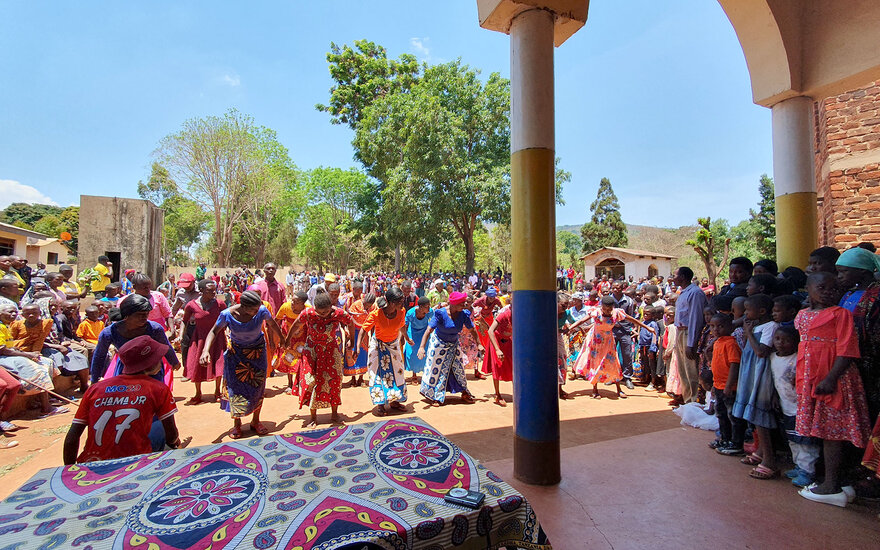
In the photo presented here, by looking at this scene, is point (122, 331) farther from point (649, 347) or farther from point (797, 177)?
point (649, 347)

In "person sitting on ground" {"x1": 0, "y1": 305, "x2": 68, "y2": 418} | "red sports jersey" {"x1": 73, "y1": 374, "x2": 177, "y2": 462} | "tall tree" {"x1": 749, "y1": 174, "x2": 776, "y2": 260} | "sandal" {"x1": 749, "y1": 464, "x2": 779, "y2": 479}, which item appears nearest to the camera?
"red sports jersey" {"x1": 73, "y1": 374, "x2": 177, "y2": 462}

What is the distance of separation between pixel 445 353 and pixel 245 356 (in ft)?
9.09

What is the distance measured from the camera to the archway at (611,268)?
3216cm

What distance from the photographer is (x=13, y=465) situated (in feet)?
13.4

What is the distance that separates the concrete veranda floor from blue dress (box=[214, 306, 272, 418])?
58cm

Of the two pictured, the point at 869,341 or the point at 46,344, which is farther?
the point at 46,344

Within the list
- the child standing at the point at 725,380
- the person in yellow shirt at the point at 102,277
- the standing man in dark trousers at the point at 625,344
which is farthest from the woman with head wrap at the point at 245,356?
the person in yellow shirt at the point at 102,277

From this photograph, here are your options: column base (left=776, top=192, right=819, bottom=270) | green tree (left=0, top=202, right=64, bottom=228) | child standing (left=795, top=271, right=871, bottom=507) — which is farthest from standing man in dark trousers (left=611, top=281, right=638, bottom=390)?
green tree (left=0, top=202, right=64, bottom=228)

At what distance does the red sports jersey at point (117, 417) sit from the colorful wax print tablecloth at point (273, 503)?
659mm

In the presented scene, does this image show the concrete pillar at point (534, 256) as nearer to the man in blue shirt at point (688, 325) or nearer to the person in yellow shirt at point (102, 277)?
the man in blue shirt at point (688, 325)

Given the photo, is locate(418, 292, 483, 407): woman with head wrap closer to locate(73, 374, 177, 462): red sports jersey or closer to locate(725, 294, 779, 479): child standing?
locate(725, 294, 779, 479): child standing

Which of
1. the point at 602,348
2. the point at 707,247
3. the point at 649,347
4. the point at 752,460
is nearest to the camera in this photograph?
the point at 752,460

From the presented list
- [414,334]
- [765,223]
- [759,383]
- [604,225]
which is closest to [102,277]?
[414,334]

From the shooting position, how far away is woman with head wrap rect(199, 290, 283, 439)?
4438 mm
